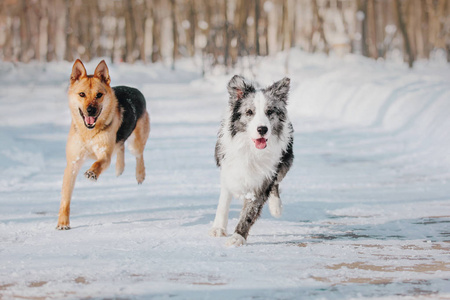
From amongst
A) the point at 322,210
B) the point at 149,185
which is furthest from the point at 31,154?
the point at 322,210

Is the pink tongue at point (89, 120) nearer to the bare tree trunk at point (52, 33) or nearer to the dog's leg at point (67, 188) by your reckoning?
the dog's leg at point (67, 188)

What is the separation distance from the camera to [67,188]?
656 centimetres

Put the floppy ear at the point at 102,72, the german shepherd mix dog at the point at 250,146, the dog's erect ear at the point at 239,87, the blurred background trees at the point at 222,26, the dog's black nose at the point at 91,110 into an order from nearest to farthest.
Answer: the german shepherd mix dog at the point at 250,146
the dog's erect ear at the point at 239,87
the dog's black nose at the point at 91,110
the floppy ear at the point at 102,72
the blurred background trees at the point at 222,26

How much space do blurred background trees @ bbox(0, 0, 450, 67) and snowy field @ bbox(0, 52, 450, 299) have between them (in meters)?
18.3

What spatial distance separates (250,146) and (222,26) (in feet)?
103

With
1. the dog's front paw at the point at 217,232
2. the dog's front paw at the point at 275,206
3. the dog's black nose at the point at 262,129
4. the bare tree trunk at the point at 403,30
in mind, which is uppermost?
the bare tree trunk at the point at 403,30

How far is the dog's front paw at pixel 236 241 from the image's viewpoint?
543 centimetres

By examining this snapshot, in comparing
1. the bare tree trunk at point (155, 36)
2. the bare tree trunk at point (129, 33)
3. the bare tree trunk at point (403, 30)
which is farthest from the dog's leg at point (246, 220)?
the bare tree trunk at point (155, 36)

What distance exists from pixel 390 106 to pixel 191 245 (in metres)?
11.8

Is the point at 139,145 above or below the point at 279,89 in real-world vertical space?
below

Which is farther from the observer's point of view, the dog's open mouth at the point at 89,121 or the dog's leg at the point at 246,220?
the dog's open mouth at the point at 89,121

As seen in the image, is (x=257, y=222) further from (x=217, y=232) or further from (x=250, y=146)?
(x=250, y=146)

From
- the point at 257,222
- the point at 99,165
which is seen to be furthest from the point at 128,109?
the point at 257,222

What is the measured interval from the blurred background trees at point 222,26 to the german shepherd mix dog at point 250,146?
25664 millimetres
